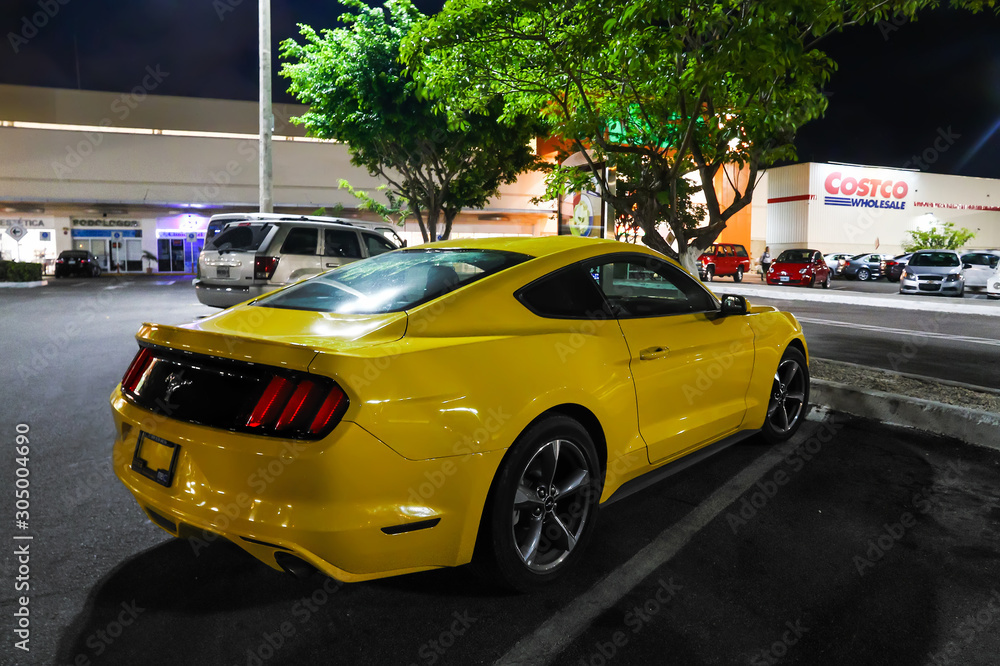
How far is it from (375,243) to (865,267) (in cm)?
3289

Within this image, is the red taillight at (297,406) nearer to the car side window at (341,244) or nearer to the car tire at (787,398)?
the car tire at (787,398)

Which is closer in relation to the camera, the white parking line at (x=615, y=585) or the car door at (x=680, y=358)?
the white parking line at (x=615, y=585)

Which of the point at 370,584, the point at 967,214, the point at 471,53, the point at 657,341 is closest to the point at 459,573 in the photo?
the point at 370,584

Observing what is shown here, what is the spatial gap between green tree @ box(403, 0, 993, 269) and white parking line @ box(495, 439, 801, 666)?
12.6 feet

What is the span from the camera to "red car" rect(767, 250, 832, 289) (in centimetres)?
2841

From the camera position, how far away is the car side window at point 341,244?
481 inches

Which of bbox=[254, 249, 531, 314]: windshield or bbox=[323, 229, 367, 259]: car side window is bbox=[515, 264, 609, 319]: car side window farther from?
bbox=[323, 229, 367, 259]: car side window

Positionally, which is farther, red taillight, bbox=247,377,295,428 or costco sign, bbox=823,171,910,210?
costco sign, bbox=823,171,910,210

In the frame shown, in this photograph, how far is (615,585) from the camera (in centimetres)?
294

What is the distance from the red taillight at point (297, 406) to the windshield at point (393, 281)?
0.67 meters

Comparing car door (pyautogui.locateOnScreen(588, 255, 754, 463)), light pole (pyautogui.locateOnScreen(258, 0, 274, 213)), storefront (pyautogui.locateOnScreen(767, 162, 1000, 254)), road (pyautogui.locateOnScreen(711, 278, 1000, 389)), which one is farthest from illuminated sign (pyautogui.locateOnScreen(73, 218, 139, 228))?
storefront (pyautogui.locateOnScreen(767, 162, 1000, 254))

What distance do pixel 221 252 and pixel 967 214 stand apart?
2584 inches

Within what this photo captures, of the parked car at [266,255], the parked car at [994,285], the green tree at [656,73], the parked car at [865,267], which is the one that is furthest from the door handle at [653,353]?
the parked car at [865,267]

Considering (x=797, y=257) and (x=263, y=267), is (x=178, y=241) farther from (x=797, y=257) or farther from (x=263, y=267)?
(x=797, y=257)
